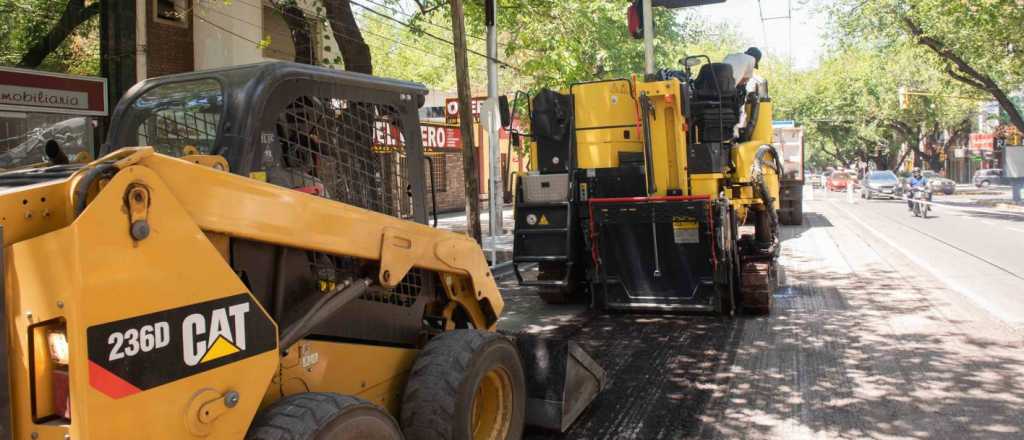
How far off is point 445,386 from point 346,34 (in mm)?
8700

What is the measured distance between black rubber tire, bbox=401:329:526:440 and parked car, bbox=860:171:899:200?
37.8 meters

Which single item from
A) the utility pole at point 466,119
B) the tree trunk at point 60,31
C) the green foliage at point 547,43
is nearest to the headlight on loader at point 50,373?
the utility pole at point 466,119

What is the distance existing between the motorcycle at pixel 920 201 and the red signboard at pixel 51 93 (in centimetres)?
2199

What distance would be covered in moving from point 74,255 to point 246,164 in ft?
3.56

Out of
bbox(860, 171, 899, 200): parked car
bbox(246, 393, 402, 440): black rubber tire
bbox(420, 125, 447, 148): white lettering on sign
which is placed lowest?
bbox(246, 393, 402, 440): black rubber tire

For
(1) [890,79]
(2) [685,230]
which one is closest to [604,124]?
(2) [685,230]

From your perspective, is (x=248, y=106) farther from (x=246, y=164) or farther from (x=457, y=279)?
(x=457, y=279)

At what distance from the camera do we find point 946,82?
3081 cm

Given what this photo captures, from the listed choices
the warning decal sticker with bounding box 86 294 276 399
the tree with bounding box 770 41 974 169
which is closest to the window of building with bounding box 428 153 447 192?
the tree with bounding box 770 41 974 169

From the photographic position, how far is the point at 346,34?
11.5m

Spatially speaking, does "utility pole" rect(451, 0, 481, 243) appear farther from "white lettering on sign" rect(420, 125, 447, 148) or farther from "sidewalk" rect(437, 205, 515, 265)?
"white lettering on sign" rect(420, 125, 447, 148)

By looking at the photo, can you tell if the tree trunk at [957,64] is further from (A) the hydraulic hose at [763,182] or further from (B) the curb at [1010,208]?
(A) the hydraulic hose at [763,182]

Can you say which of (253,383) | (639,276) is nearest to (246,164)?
(253,383)

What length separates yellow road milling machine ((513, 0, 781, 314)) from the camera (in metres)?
8.71
